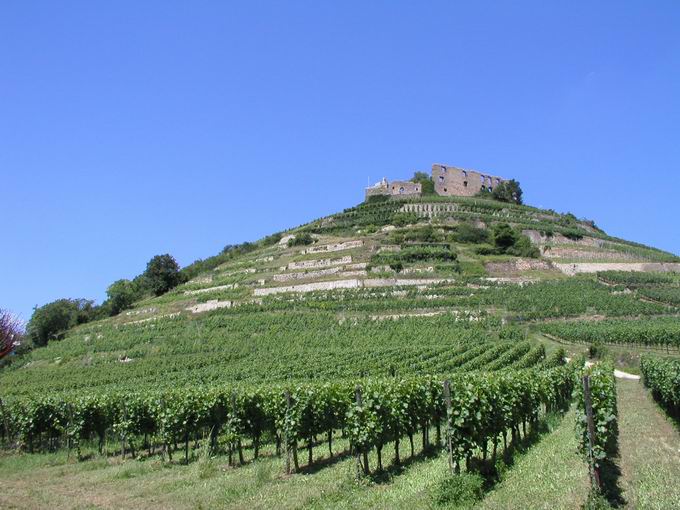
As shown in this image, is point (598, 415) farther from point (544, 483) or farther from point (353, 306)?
point (353, 306)

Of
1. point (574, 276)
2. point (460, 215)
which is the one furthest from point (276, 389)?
point (460, 215)

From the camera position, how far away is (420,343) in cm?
4716

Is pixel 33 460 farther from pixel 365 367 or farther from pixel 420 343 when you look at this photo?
pixel 420 343

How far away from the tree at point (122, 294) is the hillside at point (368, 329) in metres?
19.4

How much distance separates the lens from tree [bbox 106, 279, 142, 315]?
9519 cm

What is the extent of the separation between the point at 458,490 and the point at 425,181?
11182 centimetres

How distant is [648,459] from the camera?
13.4 m

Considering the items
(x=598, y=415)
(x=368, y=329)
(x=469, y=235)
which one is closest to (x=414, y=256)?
(x=469, y=235)

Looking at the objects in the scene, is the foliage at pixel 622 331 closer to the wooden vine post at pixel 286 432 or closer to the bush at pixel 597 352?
the bush at pixel 597 352

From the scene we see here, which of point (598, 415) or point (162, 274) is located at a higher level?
point (162, 274)

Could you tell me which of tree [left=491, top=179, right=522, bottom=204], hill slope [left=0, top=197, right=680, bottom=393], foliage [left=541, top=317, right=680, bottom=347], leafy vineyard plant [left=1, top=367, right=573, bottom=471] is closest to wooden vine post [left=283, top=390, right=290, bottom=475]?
leafy vineyard plant [left=1, top=367, right=573, bottom=471]

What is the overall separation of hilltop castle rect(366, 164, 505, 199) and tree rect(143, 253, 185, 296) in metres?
42.8

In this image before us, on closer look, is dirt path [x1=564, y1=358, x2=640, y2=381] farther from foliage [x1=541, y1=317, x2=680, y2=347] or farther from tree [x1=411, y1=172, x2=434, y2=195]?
tree [x1=411, y1=172, x2=434, y2=195]

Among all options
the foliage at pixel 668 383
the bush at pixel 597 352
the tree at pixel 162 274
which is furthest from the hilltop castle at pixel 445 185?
the foliage at pixel 668 383
